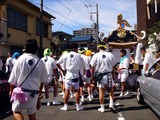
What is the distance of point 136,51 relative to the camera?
13.7 meters

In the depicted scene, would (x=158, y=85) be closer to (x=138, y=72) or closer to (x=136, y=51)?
(x=138, y=72)

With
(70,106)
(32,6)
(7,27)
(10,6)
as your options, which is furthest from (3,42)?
(70,106)

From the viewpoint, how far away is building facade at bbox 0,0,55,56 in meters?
19.8

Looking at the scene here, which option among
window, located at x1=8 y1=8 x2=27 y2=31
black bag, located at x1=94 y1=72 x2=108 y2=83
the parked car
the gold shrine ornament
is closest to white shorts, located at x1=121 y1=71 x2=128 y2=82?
the parked car

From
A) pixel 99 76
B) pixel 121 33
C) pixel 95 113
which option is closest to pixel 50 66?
pixel 99 76

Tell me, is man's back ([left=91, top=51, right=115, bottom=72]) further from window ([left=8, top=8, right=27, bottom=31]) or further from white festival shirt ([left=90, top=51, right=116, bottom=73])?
window ([left=8, top=8, right=27, bottom=31])

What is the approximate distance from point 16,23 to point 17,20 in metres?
0.28

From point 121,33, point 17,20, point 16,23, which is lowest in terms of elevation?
point 121,33

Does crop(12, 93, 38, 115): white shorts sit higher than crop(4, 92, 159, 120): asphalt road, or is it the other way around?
crop(12, 93, 38, 115): white shorts

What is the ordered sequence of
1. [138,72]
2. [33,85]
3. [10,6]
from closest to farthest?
[33,85], [138,72], [10,6]

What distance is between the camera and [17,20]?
74.0 ft

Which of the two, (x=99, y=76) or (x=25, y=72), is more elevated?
(x=25, y=72)

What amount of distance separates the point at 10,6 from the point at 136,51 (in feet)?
37.2

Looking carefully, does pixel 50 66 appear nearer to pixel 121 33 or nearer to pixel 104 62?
pixel 104 62
